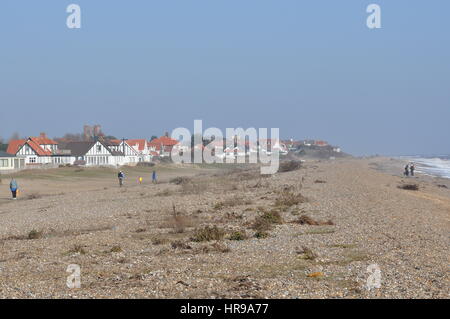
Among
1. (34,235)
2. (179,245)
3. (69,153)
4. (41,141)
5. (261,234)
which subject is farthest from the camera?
(69,153)

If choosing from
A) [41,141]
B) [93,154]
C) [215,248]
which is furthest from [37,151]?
[215,248]

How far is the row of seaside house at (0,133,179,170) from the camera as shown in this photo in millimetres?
80375

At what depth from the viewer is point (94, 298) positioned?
1002cm

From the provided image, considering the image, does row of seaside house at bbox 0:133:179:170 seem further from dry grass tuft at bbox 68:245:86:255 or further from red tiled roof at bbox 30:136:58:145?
dry grass tuft at bbox 68:245:86:255

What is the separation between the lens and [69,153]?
94.1 metres

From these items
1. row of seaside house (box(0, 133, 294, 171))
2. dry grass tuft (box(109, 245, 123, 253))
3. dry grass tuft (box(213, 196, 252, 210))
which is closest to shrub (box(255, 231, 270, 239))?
dry grass tuft (box(109, 245, 123, 253))

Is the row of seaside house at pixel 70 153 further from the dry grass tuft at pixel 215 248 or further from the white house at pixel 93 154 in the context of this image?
the dry grass tuft at pixel 215 248

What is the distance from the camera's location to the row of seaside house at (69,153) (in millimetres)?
80375

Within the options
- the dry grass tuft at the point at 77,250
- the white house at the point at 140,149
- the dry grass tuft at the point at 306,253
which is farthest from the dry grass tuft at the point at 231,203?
the white house at the point at 140,149

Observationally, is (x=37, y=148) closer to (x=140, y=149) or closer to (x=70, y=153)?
(x=70, y=153)

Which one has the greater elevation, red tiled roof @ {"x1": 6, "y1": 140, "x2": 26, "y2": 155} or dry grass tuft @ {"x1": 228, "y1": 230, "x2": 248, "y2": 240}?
red tiled roof @ {"x1": 6, "y1": 140, "x2": 26, "y2": 155}

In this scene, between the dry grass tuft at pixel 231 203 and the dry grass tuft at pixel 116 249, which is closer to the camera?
the dry grass tuft at pixel 116 249
